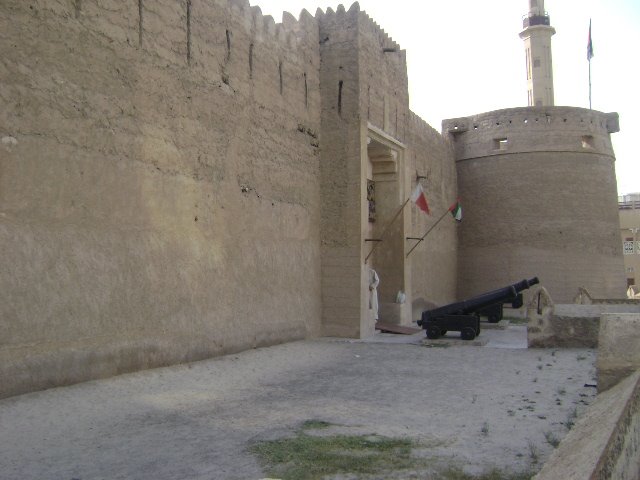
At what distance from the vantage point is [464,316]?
11.1 meters

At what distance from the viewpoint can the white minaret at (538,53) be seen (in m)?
34.1

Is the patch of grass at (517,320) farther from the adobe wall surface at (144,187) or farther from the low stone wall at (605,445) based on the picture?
the low stone wall at (605,445)

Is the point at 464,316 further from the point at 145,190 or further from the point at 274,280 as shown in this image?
the point at 145,190

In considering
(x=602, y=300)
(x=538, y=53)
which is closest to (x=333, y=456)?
(x=602, y=300)

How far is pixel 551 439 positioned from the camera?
4328 mm

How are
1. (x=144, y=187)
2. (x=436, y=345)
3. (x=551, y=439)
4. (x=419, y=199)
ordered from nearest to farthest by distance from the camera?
(x=551, y=439), (x=144, y=187), (x=436, y=345), (x=419, y=199)

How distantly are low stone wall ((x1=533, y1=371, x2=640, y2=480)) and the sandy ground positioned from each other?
394 mm

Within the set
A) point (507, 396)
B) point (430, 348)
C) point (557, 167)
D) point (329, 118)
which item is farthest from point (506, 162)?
point (507, 396)

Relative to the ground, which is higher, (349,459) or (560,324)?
(560,324)

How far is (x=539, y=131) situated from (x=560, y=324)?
11563 mm

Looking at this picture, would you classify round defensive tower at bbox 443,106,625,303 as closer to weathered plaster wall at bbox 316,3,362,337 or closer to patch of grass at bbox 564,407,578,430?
weathered plaster wall at bbox 316,3,362,337

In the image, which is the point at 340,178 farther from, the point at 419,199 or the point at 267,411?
the point at 267,411

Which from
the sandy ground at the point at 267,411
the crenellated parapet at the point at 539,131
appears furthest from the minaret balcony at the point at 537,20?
the sandy ground at the point at 267,411

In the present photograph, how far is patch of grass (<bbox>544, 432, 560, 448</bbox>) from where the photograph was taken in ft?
13.8
